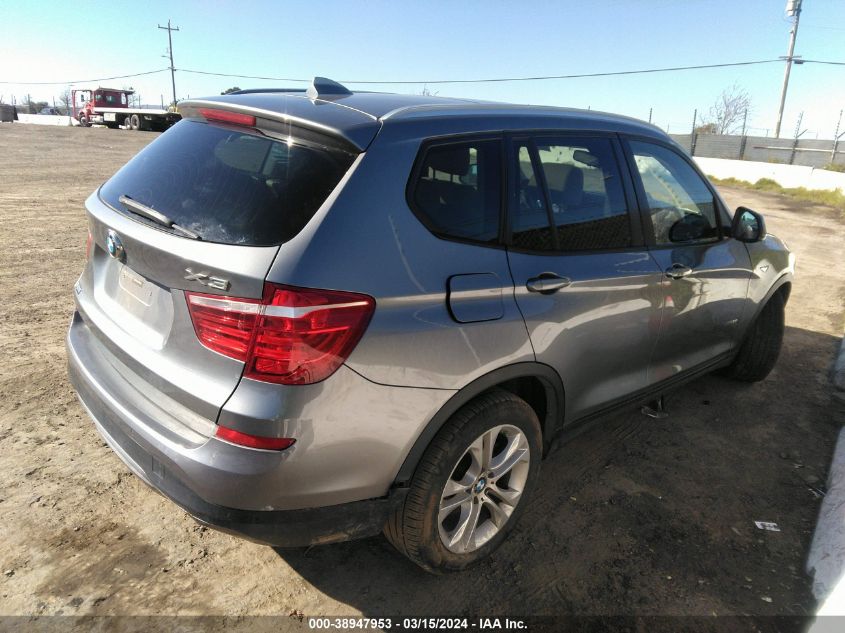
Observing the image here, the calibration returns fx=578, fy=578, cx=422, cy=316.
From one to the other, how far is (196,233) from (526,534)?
1.99 metres

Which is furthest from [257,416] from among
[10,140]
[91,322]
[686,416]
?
[10,140]

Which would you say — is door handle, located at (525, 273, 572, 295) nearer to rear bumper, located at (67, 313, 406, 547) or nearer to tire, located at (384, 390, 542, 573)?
tire, located at (384, 390, 542, 573)

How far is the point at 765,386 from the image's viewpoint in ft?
14.9

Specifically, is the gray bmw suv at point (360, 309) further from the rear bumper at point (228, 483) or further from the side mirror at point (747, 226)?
the side mirror at point (747, 226)

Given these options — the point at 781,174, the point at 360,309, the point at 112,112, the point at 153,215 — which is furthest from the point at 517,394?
the point at 112,112

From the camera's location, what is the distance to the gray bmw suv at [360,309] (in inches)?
70.6

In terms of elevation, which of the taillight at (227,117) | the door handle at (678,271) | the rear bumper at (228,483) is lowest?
the rear bumper at (228,483)

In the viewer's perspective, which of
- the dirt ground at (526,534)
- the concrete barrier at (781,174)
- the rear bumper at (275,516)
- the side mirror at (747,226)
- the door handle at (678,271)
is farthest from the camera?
the concrete barrier at (781,174)

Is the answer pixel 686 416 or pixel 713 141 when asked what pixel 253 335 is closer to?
pixel 686 416

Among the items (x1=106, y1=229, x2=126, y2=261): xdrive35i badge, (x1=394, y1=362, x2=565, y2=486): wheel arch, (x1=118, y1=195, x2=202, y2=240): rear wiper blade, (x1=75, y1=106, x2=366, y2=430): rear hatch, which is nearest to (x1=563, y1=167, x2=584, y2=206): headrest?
(x1=394, y1=362, x2=565, y2=486): wheel arch

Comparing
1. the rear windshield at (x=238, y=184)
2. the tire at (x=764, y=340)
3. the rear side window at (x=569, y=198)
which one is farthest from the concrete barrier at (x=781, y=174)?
the rear windshield at (x=238, y=184)

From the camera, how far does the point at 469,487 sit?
7.73 feet

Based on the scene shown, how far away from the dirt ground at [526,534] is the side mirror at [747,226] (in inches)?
49.7

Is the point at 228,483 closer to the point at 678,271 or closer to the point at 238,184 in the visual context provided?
the point at 238,184
